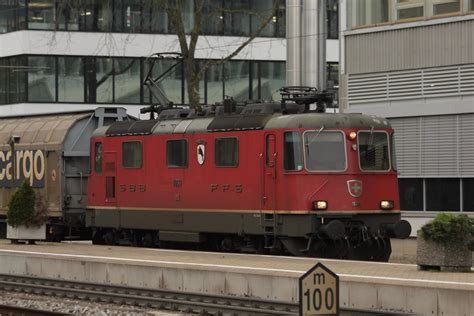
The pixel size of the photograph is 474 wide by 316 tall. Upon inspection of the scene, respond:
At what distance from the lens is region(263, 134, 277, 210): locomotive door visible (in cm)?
2398

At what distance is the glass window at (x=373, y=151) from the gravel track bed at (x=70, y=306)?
7.17 meters

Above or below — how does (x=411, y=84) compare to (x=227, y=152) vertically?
above

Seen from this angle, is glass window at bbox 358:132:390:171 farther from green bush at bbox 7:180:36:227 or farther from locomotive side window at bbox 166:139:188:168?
green bush at bbox 7:180:36:227

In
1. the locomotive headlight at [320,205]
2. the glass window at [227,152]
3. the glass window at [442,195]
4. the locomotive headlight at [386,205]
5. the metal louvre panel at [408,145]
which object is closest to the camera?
the locomotive headlight at [320,205]

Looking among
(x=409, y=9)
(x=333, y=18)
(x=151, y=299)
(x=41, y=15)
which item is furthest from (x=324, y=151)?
(x=333, y=18)

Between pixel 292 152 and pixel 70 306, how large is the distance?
21.1 feet

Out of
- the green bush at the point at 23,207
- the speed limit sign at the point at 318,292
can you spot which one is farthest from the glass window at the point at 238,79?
the speed limit sign at the point at 318,292

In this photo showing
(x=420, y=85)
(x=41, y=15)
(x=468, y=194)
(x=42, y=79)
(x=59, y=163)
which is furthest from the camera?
(x=42, y=79)

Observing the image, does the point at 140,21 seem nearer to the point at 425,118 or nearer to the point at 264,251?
the point at 425,118

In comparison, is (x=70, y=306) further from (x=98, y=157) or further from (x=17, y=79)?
(x=17, y=79)

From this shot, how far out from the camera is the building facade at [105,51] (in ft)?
180

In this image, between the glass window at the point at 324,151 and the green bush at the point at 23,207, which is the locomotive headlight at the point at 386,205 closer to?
the glass window at the point at 324,151

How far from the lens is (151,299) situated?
1894 cm

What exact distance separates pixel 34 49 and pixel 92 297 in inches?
1437
